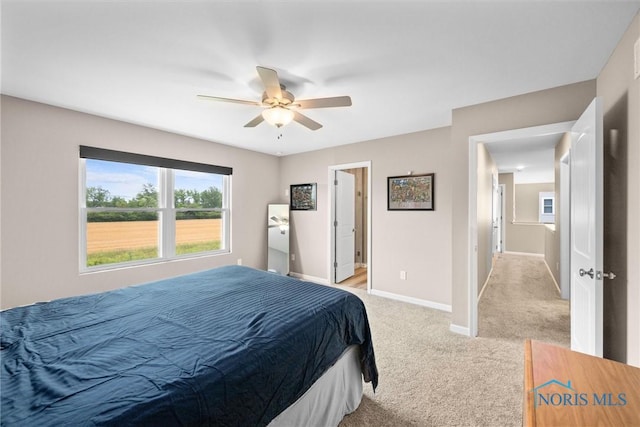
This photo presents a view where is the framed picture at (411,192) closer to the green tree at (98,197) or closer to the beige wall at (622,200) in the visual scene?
the beige wall at (622,200)

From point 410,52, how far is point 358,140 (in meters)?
2.40

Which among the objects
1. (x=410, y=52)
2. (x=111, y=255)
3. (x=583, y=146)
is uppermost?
(x=410, y=52)

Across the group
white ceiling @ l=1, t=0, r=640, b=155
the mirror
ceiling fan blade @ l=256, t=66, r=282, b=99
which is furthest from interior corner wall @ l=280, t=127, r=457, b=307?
ceiling fan blade @ l=256, t=66, r=282, b=99

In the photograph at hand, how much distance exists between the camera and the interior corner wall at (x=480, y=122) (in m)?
2.31

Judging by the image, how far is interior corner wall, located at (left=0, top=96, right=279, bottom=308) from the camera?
253 cm

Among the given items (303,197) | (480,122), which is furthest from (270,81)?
(303,197)

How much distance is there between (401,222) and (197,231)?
318 centimetres

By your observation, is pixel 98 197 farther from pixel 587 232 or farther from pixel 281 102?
pixel 587 232

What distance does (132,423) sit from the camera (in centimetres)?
82

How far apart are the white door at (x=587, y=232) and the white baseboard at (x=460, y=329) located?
2.80ft

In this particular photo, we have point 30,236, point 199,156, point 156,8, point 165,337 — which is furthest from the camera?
point 199,156

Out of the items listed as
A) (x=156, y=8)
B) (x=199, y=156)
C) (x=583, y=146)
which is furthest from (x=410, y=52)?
(x=199, y=156)

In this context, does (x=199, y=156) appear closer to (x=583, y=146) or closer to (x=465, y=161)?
(x=465, y=161)

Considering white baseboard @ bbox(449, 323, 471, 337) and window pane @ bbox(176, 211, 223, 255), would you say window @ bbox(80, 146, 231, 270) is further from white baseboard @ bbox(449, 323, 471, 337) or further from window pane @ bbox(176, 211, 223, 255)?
white baseboard @ bbox(449, 323, 471, 337)
